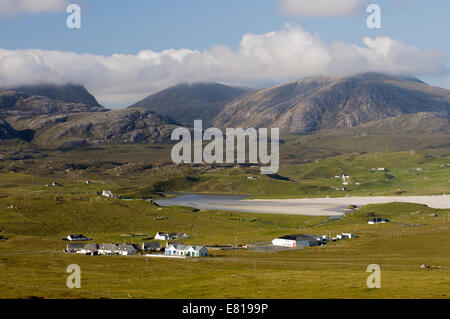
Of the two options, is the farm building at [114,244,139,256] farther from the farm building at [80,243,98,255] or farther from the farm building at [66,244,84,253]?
the farm building at [66,244,84,253]

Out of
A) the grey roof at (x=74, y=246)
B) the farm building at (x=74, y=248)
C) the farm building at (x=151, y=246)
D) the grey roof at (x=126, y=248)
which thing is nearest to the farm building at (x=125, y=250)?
the grey roof at (x=126, y=248)

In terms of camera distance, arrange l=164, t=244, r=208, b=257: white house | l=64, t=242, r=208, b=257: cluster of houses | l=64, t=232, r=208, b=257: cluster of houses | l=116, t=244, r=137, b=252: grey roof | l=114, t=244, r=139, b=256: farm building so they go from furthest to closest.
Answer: l=116, t=244, r=137, b=252: grey roof → l=114, t=244, r=139, b=256: farm building → l=64, t=242, r=208, b=257: cluster of houses → l=64, t=232, r=208, b=257: cluster of houses → l=164, t=244, r=208, b=257: white house

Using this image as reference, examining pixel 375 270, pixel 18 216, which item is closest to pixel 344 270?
pixel 375 270

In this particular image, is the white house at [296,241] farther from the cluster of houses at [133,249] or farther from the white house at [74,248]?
the white house at [74,248]

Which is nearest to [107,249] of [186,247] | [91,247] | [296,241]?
[91,247]

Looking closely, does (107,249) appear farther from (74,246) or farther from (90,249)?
(74,246)

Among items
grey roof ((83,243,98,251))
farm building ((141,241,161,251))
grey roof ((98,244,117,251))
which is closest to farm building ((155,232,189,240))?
farm building ((141,241,161,251))
